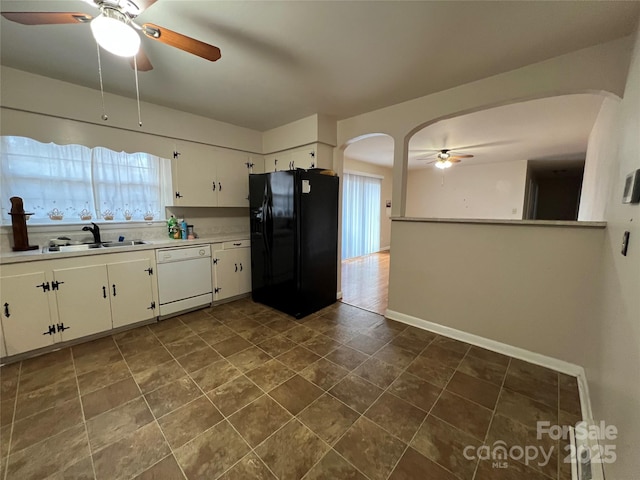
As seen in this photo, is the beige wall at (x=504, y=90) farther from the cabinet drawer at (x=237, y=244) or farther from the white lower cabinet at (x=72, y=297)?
the white lower cabinet at (x=72, y=297)

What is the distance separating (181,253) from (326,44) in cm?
258

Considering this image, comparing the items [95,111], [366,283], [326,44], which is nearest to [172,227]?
[95,111]

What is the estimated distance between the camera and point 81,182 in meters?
2.66

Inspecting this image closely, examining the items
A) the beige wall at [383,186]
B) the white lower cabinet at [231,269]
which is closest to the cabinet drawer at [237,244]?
the white lower cabinet at [231,269]

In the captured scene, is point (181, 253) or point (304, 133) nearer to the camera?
point (181, 253)

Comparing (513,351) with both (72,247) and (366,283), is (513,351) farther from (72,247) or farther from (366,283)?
(72,247)

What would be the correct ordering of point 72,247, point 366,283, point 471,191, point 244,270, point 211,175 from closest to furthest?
point 72,247 → point 211,175 → point 244,270 → point 366,283 → point 471,191

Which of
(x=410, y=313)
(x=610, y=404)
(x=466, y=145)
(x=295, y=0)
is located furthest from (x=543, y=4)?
(x=466, y=145)

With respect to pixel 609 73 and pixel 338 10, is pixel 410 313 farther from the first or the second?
pixel 338 10

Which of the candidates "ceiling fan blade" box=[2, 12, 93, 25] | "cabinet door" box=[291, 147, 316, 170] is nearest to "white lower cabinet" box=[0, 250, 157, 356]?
"ceiling fan blade" box=[2, 12, 93, 25]

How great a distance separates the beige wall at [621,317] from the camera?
99cm

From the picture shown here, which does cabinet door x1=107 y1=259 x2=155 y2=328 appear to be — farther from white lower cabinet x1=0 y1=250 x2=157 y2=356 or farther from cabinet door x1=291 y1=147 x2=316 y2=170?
→ cabinet door x1=291 y1=147 x2=316 y2=170

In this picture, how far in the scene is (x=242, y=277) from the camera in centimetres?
356

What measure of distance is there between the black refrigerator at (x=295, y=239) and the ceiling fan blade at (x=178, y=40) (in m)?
1.39
